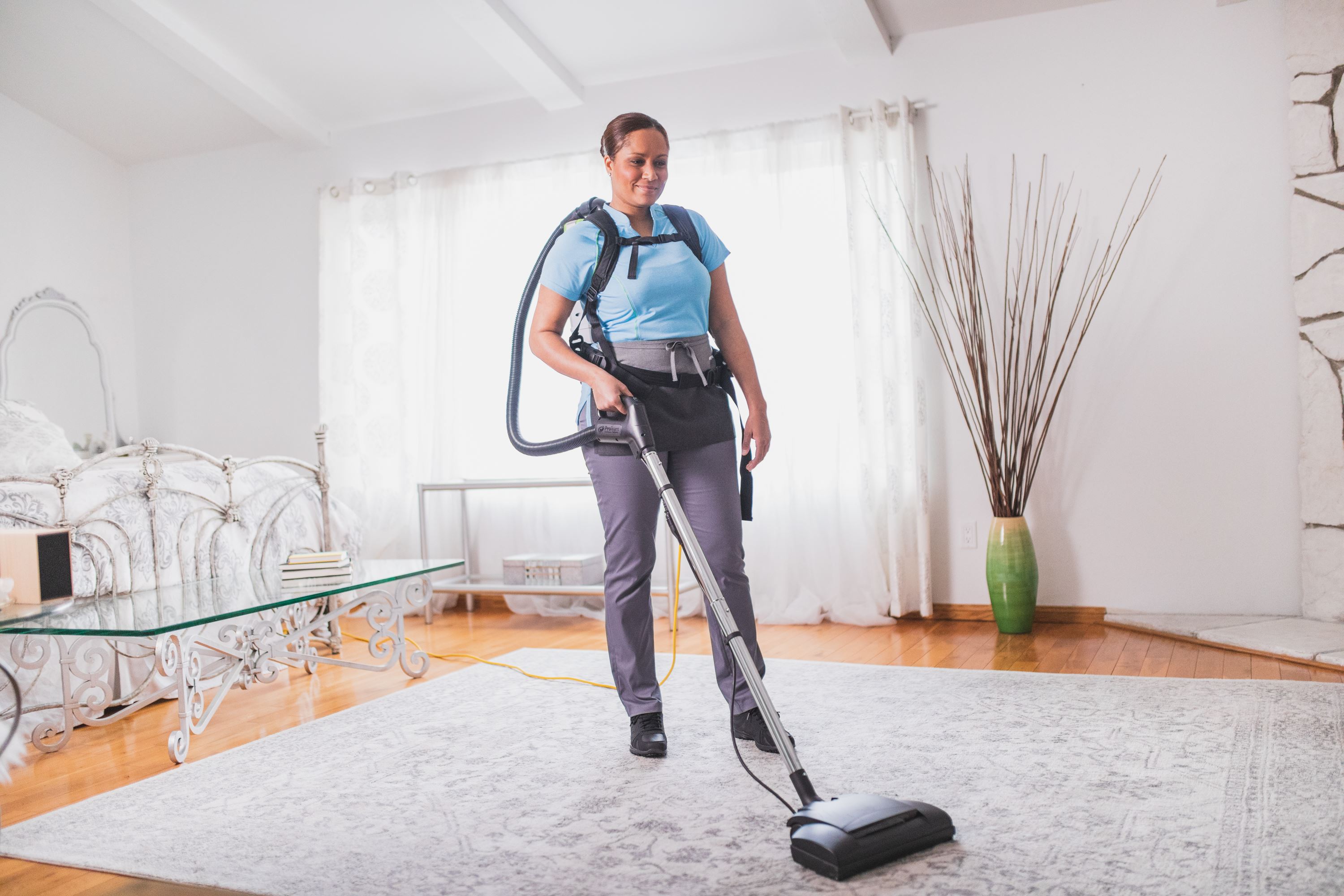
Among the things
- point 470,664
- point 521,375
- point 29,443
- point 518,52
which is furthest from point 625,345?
point 29,443

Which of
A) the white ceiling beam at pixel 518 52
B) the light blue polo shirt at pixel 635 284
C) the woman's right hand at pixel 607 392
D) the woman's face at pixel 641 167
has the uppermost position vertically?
the white ceiling beam at pixel 518 52

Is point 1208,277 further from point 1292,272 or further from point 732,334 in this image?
point 732,334

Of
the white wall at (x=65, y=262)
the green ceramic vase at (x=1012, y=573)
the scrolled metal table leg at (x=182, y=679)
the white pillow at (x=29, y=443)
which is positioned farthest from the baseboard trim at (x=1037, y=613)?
the white wall at (x=65, y=262)

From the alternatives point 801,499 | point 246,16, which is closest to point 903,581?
point 801,499

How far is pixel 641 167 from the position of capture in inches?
80.0

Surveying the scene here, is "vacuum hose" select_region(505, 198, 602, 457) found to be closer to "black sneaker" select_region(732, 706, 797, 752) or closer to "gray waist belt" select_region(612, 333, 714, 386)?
"gray waist belt" select_region(612, 333, 714, 386)

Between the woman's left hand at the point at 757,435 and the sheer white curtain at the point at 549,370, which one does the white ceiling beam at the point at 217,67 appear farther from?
the woman's left hand at the point at 757,435

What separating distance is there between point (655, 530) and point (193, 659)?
47.0 inches

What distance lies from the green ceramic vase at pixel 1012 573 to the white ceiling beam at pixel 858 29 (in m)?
1.73

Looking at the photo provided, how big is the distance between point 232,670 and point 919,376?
2.41 metres

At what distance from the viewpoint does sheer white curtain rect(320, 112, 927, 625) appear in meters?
3.88

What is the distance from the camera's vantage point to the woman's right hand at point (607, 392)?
191 centimetres

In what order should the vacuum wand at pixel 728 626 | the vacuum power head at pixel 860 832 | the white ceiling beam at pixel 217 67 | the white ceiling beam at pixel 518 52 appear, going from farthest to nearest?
the white ceiling beam at pixel 217 67, the white ceiling beam at pixel 518 52, the vacuum wand at pixel 728 626, the vacuum power head at pixel 860 832

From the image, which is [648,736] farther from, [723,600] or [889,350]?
[889,350]
